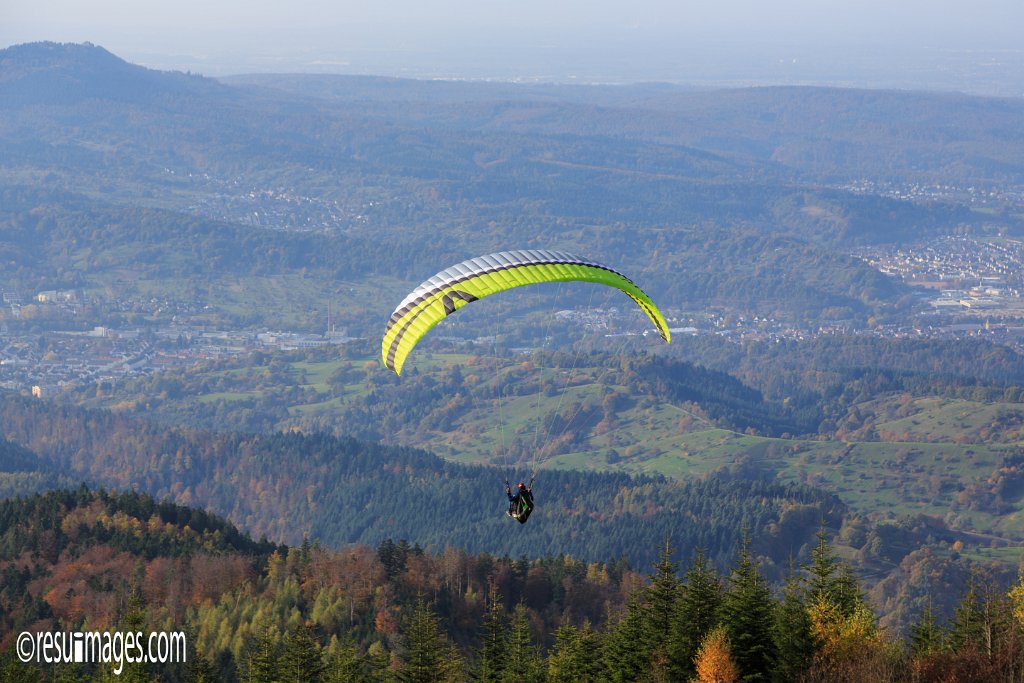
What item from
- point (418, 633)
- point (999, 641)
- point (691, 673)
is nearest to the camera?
point (999, 641)

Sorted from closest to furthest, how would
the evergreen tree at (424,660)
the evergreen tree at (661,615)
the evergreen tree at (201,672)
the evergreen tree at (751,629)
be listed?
the evergreen tree at (751,629) → the evergreen tree at (661,615) → the evergreen tree at (424,660) → the evergreen tree at (201,672)

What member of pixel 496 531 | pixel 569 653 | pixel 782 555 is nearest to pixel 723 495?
pixel 782 555

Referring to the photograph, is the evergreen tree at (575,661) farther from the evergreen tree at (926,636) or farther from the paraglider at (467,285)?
the evergreen tree at (926,636)

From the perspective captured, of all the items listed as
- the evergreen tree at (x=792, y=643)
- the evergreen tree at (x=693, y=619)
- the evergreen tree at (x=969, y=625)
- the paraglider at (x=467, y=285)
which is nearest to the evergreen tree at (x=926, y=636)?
the evergreen tree at (x=969, y=625)

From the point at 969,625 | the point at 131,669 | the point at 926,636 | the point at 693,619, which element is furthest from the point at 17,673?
the point at 969,625

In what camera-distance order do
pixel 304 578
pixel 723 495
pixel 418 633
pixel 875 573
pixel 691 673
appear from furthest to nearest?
pixel 723 495 → pixel 875 573 → pixel 304 578 → pixel 418 633 → pixel 691 673

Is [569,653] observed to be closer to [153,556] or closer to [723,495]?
[153,556]

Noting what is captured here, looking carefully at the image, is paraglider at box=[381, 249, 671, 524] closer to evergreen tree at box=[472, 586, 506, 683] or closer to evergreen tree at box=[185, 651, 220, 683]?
evergreen tree at box=[472, 586, 506, 683]
